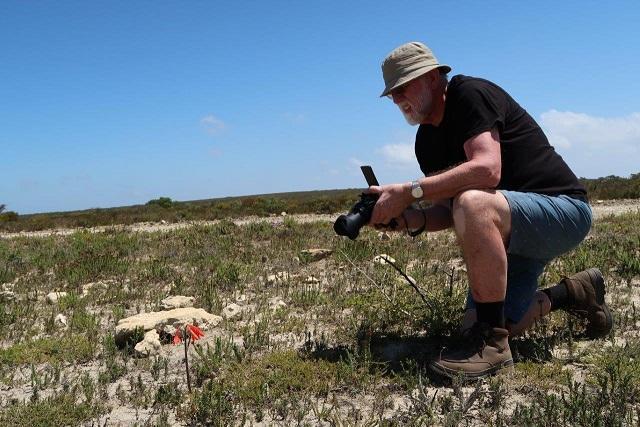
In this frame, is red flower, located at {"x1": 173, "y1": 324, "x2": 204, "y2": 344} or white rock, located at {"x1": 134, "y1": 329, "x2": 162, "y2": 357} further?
red flower, located at {"x1": 173, "y1": 324, "x2": 204, "y2": 344}

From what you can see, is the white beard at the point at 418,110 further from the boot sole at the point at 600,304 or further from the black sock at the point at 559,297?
the boot sole at the point at 600,304

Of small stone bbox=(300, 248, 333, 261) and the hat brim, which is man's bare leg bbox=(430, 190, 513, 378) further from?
small stone bbox=(300, 248, 333, 261)

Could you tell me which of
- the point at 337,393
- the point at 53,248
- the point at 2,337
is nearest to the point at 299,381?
the point at 337,393

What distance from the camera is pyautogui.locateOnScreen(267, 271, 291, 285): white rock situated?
18.9ft

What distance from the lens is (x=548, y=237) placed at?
3.25 metres

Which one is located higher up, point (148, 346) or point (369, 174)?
point (369, 174)

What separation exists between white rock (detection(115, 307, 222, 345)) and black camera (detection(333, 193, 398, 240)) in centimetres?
155

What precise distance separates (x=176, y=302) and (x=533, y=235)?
10.1ft

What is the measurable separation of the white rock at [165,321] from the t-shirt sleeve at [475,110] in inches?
93.2

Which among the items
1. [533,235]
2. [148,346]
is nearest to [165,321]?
[148,346]

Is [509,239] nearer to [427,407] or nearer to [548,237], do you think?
[548,237]

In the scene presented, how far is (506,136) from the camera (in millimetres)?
3227

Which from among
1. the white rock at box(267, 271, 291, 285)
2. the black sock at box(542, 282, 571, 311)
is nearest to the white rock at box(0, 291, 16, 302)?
the white rock at box(267, 271, 291, 285)

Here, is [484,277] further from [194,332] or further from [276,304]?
[276,304]
